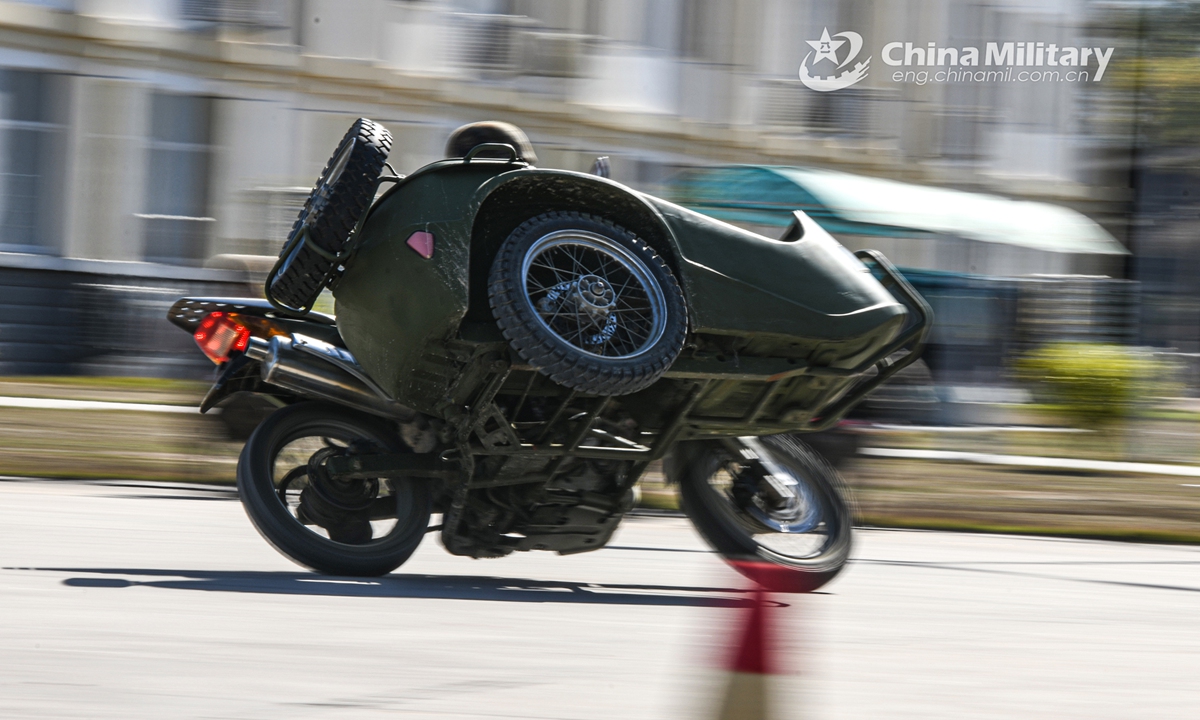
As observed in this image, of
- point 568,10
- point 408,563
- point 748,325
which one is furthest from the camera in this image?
point 568,10

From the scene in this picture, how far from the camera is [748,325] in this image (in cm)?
557

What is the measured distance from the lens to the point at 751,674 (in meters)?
2.53

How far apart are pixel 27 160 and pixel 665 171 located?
9840 millimetres

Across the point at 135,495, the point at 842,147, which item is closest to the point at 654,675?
the point at 135,495

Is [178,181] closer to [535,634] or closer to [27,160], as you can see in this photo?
[27,160]

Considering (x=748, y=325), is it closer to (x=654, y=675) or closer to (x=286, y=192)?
(x=654, y=675)

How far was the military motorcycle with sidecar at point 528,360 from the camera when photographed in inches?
203

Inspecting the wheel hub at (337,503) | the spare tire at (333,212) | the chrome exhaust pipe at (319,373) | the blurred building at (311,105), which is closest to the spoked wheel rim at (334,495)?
the wheel hub at (337,503)

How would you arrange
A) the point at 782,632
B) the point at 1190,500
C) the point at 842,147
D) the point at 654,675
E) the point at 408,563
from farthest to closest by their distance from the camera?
the point at 842,147 < the point at 1190,500 < the point at 408,563 < the point at 654,675 < the point at 782,632

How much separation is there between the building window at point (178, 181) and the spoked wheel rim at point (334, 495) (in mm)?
13976

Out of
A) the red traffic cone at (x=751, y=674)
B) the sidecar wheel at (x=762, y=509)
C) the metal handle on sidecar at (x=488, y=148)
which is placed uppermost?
the metal handle on sidecar at (x=488, y=148)

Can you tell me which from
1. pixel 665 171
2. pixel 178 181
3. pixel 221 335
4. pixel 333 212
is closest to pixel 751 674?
pixel 333 212

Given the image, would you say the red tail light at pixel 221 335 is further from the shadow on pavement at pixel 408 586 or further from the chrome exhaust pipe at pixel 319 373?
the shadow on pavement at pixel 408 586

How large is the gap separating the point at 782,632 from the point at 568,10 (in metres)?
20.9
